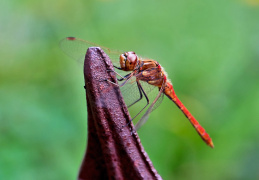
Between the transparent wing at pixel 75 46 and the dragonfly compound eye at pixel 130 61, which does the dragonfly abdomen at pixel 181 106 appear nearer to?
the dragonfly compound eye at pixel 130 61

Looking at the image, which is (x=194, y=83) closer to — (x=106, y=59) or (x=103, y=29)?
(x=103, y=29)

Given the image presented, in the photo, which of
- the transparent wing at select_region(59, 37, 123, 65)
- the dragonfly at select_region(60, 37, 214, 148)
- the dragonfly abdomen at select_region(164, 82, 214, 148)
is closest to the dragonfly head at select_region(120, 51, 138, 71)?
the dragonfly at select_region(60, 37, 214, 148)

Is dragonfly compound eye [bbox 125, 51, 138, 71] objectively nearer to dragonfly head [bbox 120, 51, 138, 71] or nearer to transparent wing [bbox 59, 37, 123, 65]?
dragonfly head [bbox 120, 51, 138, 71]

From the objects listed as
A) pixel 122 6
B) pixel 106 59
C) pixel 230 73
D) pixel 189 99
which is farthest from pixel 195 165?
pixel 106 59

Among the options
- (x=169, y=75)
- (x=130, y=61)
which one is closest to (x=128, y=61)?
(x=130, y=61)

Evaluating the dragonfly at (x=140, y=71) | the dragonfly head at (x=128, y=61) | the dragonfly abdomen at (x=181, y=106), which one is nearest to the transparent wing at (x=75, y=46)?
the dragonfly at (x=140, y=71)

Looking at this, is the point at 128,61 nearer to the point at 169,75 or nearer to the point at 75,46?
the point at 75,46
